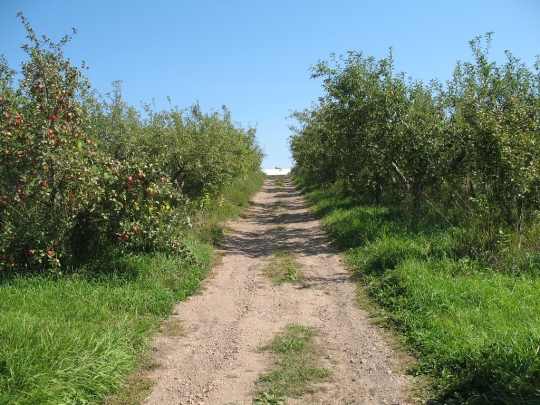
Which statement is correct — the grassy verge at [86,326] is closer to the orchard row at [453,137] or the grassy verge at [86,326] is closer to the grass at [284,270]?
the grass at [284,270]

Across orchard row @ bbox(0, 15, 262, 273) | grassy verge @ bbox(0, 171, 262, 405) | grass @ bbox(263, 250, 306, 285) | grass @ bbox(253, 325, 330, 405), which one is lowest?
grass @ bbox(253, 325, 330, 405)

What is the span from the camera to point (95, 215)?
7285 millimetres

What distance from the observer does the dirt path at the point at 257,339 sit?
4.05 m

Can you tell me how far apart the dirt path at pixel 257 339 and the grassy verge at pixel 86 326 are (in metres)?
0.31

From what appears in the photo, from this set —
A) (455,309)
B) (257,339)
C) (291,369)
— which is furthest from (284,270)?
(291,369)

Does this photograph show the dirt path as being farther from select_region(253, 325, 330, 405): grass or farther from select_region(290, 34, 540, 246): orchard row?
select_region(290, 34, 540, 246): orchard row

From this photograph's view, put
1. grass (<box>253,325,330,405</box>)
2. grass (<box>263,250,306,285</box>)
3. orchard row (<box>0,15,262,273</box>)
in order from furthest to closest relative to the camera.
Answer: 1. grass (<box>263,250,306,285</box>)
2. orchard row (<box>0,15,262,273</box>)
3. grass (<box>253,325,330,405</box>)

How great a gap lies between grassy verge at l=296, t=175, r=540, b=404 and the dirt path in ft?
1.27

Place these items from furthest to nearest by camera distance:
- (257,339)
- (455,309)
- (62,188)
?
1. (62,188)
2. (455,309)
3. (257,339)

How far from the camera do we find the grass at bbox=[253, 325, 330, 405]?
3.99 m

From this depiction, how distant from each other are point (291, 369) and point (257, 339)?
0.90 m

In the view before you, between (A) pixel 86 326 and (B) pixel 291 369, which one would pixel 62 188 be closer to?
(A) pixel 86 326

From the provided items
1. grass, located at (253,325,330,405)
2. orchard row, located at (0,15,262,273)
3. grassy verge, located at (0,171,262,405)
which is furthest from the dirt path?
orchard row, located at (0,15,262,273)

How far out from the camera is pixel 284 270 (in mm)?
8523
